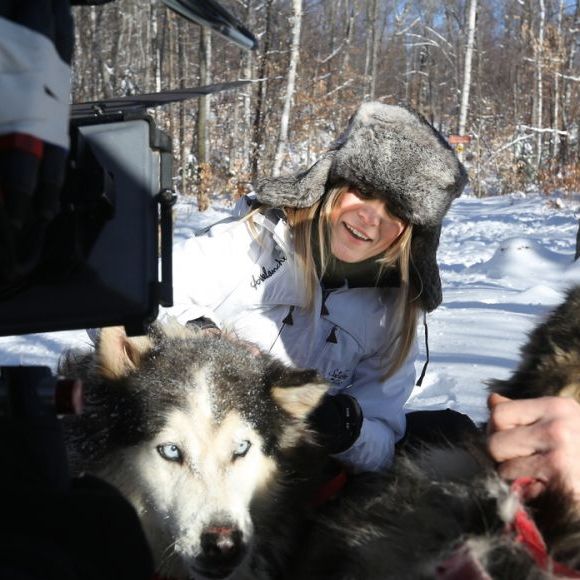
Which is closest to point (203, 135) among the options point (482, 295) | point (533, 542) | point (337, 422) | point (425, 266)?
point (482, 295)

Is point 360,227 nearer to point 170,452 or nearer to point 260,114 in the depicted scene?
point 170,452

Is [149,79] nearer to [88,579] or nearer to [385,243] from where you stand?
[385,243]

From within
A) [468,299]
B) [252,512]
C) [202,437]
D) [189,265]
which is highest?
[189,265]

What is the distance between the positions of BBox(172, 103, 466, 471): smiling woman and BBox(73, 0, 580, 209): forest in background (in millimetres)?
9584

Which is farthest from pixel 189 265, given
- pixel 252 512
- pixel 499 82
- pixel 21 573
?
pixel 499 82

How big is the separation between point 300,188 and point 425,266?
55cm

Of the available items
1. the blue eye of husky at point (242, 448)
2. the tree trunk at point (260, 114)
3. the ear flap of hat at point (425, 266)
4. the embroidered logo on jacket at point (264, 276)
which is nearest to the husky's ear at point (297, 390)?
the blue eye of husky at point (242, 448)

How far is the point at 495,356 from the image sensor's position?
4508 mm

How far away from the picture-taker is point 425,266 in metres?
2.51

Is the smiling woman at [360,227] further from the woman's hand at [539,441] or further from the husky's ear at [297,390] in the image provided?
the woman's hand at [539,441]

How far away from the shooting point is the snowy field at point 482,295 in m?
4.04

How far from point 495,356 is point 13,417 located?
158 inches

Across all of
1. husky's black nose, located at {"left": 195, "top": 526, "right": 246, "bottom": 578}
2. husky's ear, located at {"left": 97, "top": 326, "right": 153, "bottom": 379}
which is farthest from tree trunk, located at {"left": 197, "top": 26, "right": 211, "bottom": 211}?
husky's black nose, located at {"left": 195, "top": 526, "right": 246, "bottom": 578}

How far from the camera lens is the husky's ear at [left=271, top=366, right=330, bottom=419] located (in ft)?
6.08
